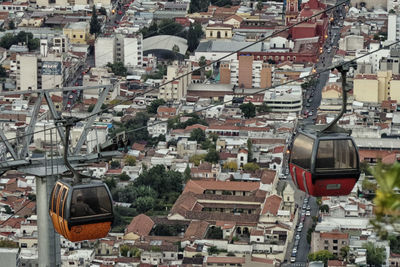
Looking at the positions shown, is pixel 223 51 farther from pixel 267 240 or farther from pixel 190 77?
pixel 267 240

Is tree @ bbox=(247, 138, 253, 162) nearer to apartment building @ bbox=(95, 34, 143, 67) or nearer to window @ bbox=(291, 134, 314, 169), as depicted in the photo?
apartment building @ bbox=(95, 34, 143, 67)

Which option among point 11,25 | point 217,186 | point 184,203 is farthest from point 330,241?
point 11,25

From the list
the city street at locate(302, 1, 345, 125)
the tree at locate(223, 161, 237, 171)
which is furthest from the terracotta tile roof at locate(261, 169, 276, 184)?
the city street at locate(302, 1, 345, 125)

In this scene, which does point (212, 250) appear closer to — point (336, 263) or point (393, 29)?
point (336, 263)

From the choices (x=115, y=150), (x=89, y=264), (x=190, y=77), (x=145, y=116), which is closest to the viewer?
(x=115, y=150)

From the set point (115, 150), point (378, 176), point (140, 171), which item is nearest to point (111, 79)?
point (140, 171)

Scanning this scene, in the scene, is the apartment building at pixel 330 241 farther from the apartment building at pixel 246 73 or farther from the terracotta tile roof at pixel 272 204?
the apartment building at pixel 246 73

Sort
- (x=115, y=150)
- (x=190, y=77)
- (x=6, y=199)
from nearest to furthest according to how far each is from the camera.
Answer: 1. (x=115, y=150)
2. (x=6, y=199)
3. (x=190, y=77)
